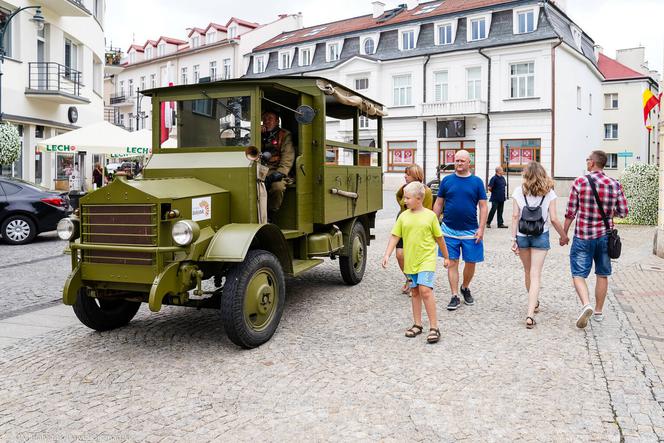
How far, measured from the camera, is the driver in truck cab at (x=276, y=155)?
22.3 feet

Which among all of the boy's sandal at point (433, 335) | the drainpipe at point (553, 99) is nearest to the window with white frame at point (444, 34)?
the drainpipe at point (553, 99)

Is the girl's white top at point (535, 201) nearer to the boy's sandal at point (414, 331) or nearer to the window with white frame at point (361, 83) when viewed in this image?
the boy's sandal at point (414, 331)

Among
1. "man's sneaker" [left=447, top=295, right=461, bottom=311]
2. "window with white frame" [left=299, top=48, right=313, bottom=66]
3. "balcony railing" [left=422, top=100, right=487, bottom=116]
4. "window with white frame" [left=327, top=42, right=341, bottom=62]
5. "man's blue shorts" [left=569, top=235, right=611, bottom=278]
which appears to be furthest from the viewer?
"window with white frame" [left=299, top=48, right=313, bottom=66]

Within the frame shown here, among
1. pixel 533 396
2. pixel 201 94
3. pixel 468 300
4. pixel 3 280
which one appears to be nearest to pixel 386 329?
pixel 468 300

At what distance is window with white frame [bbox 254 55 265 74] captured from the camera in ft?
161

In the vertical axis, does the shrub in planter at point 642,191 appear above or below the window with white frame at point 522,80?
below

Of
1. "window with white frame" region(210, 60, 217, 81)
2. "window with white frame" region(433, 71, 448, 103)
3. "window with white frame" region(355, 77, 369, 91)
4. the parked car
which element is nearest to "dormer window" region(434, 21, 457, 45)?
"window with white frame" region(433, 71, 448, 103)

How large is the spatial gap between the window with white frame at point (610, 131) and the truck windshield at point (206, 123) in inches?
2044

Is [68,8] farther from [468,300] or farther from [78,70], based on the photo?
[468,300]

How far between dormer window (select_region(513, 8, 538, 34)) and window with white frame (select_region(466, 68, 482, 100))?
320 centimetres

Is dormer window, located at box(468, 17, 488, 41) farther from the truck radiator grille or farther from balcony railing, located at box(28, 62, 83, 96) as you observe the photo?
the truck radiator grille

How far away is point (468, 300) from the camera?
7.57 meters

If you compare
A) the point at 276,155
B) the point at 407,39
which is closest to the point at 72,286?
the point at 276,155

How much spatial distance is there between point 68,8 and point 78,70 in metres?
3.69
